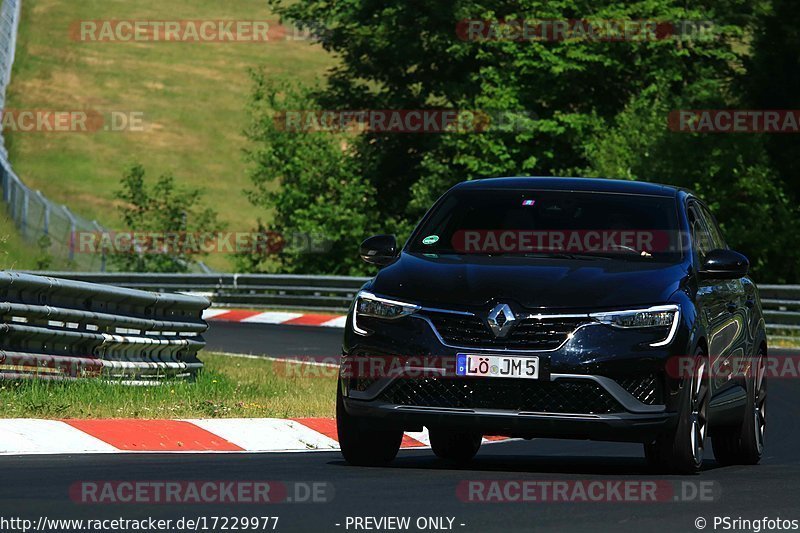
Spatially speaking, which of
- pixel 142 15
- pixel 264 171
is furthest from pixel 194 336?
pixel 142 15

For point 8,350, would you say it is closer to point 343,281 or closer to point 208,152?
point 343,281

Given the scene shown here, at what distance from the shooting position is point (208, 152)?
84.8 meters

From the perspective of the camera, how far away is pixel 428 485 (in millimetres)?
9844

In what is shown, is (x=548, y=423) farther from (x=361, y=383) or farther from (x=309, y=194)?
(x=309, y=194)

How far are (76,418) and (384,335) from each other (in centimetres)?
312

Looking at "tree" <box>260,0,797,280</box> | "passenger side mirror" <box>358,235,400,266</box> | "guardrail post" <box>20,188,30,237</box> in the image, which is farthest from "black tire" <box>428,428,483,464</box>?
"guardrail post" <box>20,188,30,237</box>

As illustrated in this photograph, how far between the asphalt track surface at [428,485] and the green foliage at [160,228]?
31776 mm

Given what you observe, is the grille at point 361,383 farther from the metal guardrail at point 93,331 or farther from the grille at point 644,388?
the metal guardrail at point 93,331

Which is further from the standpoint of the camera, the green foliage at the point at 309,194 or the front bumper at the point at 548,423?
the green foliage at the point at 309,194

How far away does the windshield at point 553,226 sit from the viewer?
11.3 m

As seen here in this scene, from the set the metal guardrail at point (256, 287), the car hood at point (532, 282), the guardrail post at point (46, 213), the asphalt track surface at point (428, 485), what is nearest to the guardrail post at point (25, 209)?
the guardrail post at point (46, 213)

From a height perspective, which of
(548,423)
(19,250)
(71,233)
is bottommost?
(19,250)

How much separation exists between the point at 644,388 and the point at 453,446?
6.85ft

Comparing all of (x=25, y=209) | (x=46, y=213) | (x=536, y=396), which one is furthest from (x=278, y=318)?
(x=536, y=396)
